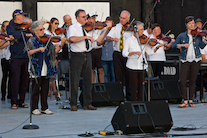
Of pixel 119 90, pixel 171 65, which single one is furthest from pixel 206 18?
pixel 119 90

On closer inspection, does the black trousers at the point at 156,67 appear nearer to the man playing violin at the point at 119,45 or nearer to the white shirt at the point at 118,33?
the man playing violin at the point at 119,45

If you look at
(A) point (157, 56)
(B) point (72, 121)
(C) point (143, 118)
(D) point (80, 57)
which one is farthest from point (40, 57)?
(A) point (157, 56)

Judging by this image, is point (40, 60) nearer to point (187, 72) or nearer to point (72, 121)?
point (72, 121)

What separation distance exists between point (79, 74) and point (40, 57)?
841mm

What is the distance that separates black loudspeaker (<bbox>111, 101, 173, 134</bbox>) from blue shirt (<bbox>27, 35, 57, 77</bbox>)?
75.6 inches

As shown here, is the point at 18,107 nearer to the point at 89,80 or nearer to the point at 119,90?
the point at 89,80

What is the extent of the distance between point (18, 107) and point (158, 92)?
8.69ft

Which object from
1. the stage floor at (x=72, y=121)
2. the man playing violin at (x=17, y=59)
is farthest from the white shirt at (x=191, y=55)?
the man playing violin at (x=17, y=59)

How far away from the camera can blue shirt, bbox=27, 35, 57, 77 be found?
218 inches

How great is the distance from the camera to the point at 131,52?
5832mm

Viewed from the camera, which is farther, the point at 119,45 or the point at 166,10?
the point at 166,10

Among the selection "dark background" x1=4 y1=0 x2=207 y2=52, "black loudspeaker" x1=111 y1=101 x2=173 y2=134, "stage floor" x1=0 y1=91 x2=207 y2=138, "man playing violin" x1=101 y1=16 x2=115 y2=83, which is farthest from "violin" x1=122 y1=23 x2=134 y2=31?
"dark background" x1=4 y1=0 x2=207 y2=52

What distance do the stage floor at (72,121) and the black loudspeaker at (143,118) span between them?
15cm

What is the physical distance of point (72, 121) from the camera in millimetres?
4988
